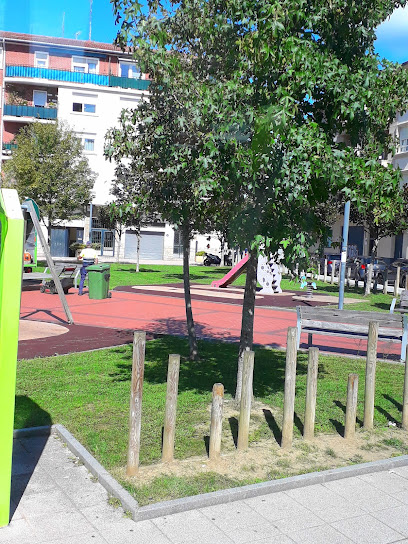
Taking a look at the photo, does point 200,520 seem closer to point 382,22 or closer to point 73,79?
point 382,22

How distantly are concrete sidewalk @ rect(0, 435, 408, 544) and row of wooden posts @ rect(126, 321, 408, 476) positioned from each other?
0.61 meters

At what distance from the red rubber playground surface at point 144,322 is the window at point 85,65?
3400 cm

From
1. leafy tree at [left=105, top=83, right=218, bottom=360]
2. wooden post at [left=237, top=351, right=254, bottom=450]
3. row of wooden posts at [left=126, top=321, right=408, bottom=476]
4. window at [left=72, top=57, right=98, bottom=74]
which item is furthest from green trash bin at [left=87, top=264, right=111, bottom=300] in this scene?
window at [left=72, top=57, right=98, bottom=74]

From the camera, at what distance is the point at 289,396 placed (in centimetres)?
571

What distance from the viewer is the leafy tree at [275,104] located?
547cm

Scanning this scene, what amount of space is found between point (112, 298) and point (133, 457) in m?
13.7

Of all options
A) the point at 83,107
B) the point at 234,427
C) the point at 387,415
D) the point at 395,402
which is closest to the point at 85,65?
the point at 83,107

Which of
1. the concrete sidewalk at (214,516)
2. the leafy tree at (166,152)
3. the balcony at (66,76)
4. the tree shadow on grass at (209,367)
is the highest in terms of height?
the balcony at (66,76)

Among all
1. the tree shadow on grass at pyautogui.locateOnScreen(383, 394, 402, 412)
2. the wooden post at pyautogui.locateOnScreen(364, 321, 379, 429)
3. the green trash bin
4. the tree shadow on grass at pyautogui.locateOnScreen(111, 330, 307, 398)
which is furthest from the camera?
the green trash bin

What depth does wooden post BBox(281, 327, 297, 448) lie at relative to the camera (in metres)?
5.65

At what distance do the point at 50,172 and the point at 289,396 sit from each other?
28083 mm

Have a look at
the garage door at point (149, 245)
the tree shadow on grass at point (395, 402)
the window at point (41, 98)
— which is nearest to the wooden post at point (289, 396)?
the tree shadow on grass at point (395, 402)

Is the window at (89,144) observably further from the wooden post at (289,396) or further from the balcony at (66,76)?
the wooden post at (289,396)

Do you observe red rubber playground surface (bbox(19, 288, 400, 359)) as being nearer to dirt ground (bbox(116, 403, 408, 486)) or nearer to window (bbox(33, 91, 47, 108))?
dirt ground (bbox(116, 403, 408, 486))
